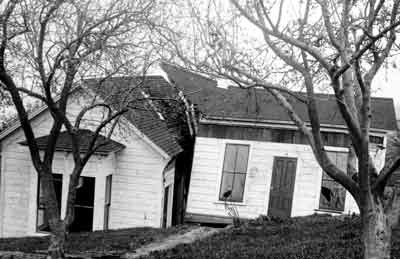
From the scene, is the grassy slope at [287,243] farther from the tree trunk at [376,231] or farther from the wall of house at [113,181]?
the wall of house at [113,181]

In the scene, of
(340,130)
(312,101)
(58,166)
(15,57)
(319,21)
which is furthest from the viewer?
(340,130)

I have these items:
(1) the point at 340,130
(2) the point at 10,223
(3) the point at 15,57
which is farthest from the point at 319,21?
(2) the point at 10,223

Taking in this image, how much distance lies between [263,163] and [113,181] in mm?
5400

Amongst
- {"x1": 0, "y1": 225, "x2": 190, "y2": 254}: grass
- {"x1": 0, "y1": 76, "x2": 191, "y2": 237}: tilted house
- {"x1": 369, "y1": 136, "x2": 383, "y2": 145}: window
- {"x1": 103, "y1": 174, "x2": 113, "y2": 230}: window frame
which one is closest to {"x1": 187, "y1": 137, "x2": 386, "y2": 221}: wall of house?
{"x1": 369, "y1": 136, "x2": 383, "y2": 145}: window

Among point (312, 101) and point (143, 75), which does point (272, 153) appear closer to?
point (143, 75)

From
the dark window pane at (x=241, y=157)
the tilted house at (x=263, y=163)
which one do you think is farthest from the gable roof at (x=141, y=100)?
the dark window pane at (x=241, y=157)

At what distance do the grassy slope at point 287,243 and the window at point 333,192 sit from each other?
3323mm

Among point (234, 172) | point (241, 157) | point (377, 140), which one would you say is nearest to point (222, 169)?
point (234, 172)

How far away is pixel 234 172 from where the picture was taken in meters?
15.7

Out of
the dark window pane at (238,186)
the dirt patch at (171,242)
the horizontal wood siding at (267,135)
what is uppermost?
the horizontal wood siding at (267,135)

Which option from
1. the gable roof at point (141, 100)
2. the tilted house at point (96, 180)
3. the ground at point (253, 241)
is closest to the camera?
the ground at point (253, 241)

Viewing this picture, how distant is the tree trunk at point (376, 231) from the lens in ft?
17.6

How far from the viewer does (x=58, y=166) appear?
13.8 metres

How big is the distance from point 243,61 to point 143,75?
3.20m
